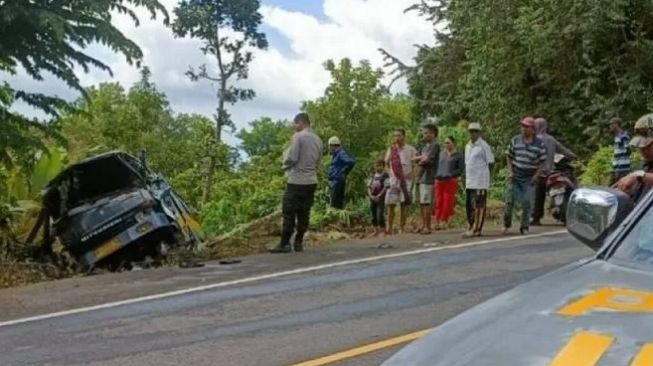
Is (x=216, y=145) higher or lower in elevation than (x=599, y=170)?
higher

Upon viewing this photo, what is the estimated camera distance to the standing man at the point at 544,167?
46.7 ft

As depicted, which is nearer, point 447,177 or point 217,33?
point 447,177

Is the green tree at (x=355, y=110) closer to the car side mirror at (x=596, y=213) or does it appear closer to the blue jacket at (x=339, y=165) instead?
the blue jacket at (x=339, y=165)

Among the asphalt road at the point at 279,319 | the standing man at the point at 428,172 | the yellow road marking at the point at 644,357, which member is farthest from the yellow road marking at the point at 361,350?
the standing man at the point at 428,172

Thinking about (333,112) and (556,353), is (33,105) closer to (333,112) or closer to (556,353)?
(556,353)

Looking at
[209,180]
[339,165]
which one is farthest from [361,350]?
[209,180]

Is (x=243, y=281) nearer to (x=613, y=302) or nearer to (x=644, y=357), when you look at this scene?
(x=613, y=302)

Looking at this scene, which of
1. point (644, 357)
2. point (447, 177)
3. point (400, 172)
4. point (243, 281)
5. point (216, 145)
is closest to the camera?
point (644, 357)

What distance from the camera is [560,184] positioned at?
49.1 ft

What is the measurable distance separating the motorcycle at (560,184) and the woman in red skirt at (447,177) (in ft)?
4.63

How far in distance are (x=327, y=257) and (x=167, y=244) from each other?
197 centimetres

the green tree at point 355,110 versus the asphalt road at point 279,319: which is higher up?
the green tree at point 355,110

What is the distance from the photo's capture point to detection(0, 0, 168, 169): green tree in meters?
11.1

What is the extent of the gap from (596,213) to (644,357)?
1476 millimetres
